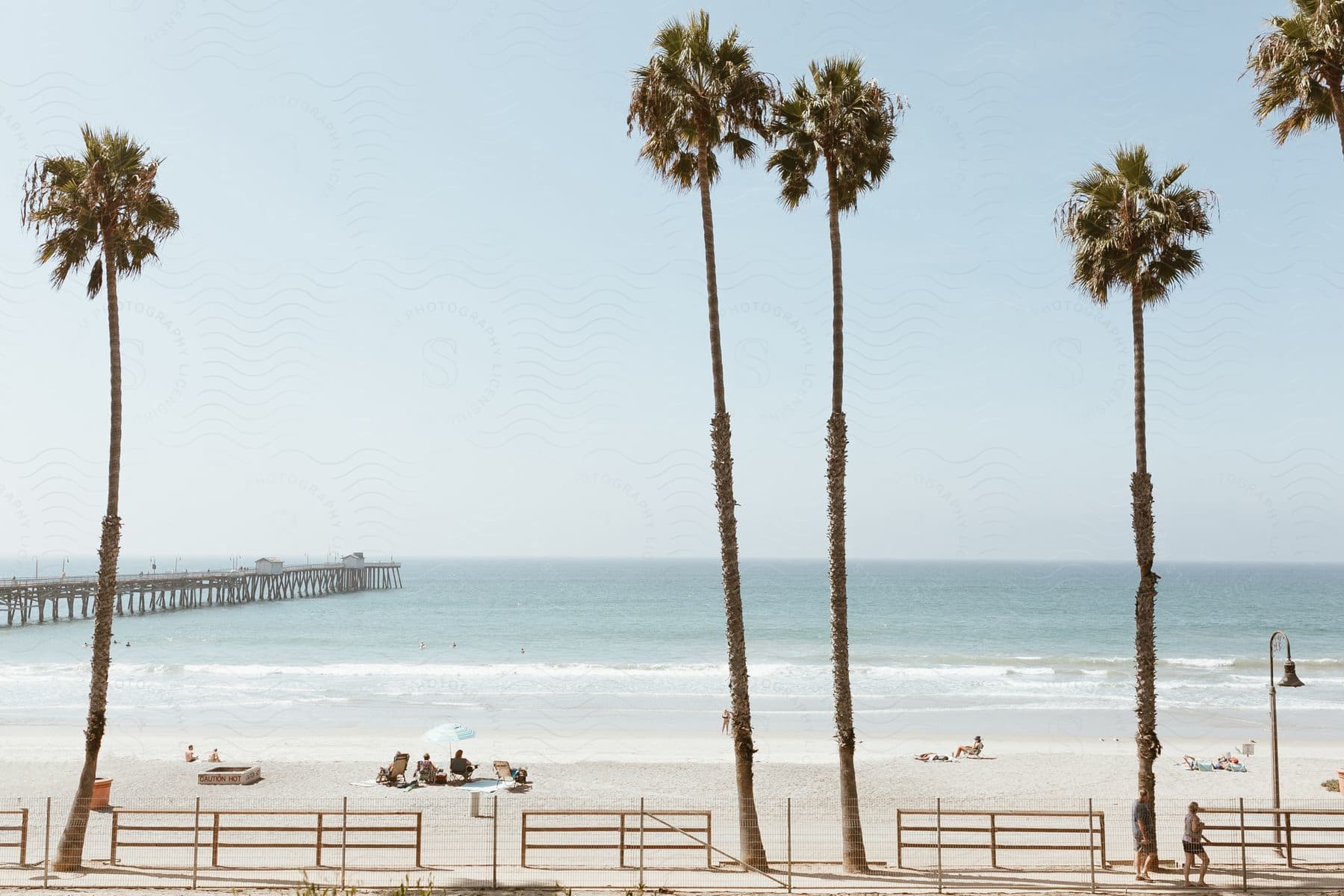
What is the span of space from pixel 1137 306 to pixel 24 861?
794 inches

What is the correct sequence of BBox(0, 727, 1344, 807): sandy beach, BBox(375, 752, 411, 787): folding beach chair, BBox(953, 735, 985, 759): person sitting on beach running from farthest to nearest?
BBox(953, 735, 985, 759): person sitting on beach < BBox(375, 752, 411, 787): folding beach chair < BBox(0, 727, 1344, 807): sandy beach

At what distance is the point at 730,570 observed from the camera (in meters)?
15.1

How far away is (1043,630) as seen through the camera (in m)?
88.1

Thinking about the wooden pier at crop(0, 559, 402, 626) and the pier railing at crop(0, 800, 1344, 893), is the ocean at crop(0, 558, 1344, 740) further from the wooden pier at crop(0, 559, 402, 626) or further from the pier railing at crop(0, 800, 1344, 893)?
the pier railing at crop(0, 800, 1344, 893)

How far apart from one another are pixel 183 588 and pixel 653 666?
61664 millimetres

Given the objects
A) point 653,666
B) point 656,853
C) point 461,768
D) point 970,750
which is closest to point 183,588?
point 653,666

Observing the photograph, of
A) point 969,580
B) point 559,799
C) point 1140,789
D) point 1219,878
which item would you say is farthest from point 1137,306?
point 969,580

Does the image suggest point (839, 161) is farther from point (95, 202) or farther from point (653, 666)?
point (653, 666)

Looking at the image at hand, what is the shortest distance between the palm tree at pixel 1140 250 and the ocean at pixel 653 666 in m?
22.3

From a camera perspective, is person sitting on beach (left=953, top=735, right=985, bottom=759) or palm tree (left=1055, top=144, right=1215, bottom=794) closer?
palm tree (left=1055, top=144, right=1215, bottom=794)

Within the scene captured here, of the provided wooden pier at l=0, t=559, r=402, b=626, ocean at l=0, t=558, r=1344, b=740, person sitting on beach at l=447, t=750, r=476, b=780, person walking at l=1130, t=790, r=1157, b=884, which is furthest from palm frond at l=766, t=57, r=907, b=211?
wooden pier at l=0, t=559, r=402, b=626

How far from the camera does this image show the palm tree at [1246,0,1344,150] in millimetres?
13297

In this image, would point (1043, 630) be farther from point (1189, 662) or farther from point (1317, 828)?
point (1317, 828)

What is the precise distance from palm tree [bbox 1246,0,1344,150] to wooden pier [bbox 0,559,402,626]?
8706 centimetres
